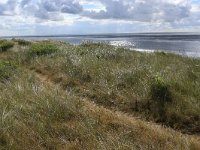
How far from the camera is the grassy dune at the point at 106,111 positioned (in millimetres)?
7246

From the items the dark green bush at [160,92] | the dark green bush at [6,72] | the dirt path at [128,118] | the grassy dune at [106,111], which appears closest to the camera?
the grassy dune at [106,111]

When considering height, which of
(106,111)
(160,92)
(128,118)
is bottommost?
(128,118)

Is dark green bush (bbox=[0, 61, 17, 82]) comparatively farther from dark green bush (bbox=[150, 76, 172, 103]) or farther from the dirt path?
dark green bush (bbox=[150, 76, 172, 103])

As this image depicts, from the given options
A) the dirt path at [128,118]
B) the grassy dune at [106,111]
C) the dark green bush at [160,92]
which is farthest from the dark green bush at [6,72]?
the dark green bush at [160,92]

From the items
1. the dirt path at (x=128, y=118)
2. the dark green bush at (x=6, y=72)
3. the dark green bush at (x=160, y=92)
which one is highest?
the dark green bush at (x=160, y=92)

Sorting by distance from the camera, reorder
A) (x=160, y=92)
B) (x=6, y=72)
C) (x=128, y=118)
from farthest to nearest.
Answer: (x=6, y=72)
(x=160, y=92)
(x=128, y=118)

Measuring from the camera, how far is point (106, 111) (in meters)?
9.72

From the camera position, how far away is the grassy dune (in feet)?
23.8

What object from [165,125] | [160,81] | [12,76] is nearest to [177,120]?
[165,125]

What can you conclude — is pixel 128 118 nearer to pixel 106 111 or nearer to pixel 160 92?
pixel 106 111

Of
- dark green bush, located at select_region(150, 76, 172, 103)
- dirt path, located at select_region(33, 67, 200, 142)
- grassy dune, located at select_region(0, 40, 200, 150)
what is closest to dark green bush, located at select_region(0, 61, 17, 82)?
grassy dune, located at select_region(0, 40, 200, 150)

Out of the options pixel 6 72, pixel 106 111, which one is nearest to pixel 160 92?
pixel 106 111

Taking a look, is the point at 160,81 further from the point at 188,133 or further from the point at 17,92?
the point at 17,92

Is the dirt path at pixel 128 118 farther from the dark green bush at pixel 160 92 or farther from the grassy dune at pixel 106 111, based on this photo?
the dark green bush at pixel 160 92
